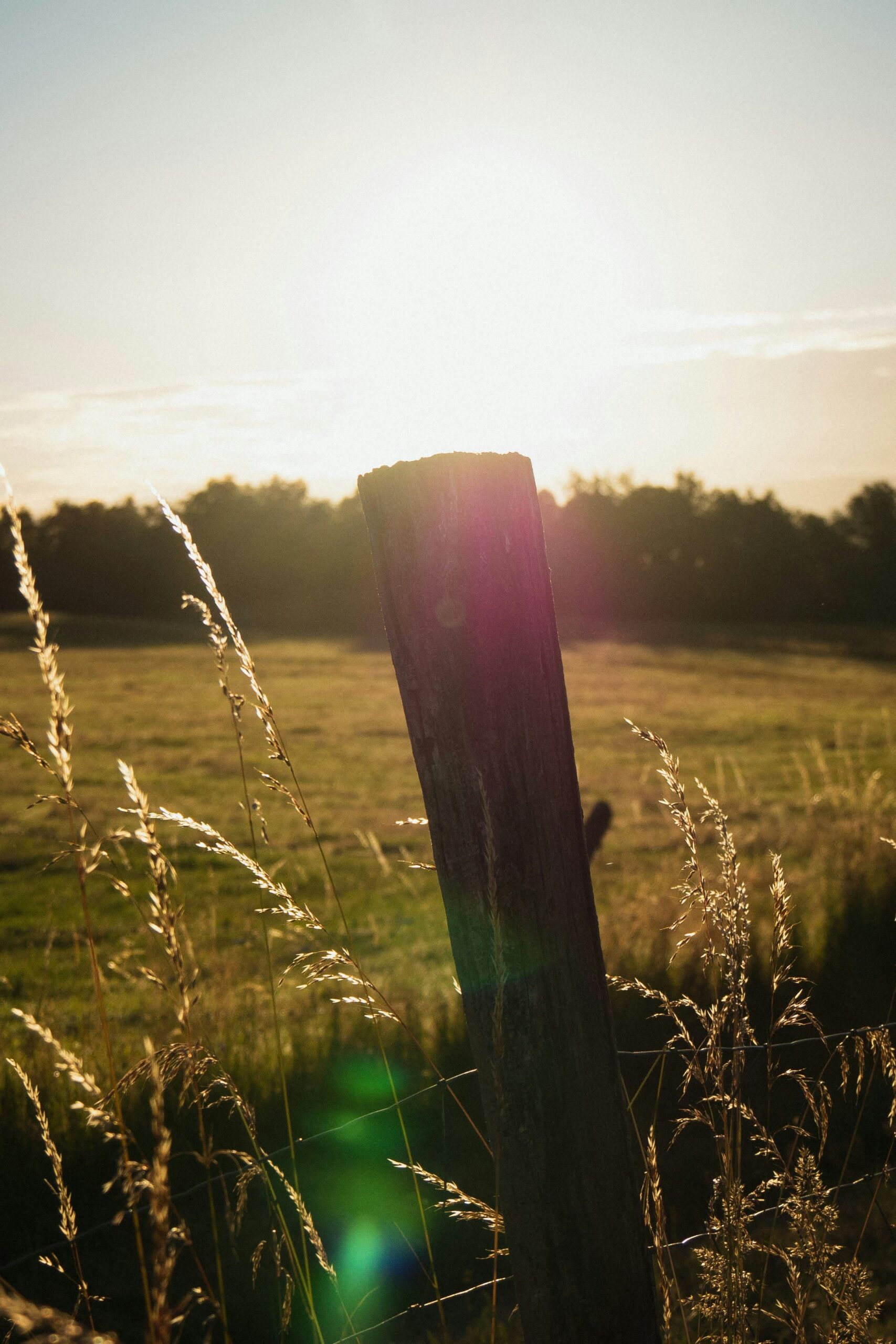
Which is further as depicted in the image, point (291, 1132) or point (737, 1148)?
point (291, 1132)

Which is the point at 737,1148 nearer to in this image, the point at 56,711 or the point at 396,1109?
the point at 396,1109

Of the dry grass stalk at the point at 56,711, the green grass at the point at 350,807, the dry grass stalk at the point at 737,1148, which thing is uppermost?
the dry grass stalk at the point at 56,711

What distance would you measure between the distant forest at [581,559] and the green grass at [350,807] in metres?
14.2

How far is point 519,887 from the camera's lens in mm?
1648

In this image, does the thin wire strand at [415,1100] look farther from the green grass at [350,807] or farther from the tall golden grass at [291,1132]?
the green grass at [350,807]

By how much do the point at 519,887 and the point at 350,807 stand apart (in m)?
11.3

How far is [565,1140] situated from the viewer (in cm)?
163

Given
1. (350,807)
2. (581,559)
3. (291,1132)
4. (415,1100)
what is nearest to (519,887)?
(291,1132)

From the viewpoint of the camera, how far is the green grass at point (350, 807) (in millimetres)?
5855

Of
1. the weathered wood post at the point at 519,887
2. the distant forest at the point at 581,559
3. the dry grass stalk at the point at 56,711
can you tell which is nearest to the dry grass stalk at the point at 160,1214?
the dry grass stalk at the point at 56,711

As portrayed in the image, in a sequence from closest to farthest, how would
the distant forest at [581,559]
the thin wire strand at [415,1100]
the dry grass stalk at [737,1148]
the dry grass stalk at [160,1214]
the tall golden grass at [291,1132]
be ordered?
the dry grass stalk at [160,1214] → the tall golden grass at [291,1132] → the dry grass stalk at [737,1148] → the thin wire strand at [415,1100] → the distant forest at [581,559]

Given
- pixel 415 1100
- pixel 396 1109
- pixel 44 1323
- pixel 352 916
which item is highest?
pixel 44 1323

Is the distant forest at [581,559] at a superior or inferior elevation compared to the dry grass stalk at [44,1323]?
superior

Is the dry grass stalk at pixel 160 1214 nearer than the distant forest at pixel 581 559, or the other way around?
the dry grass stalk at pixel 160 1214
